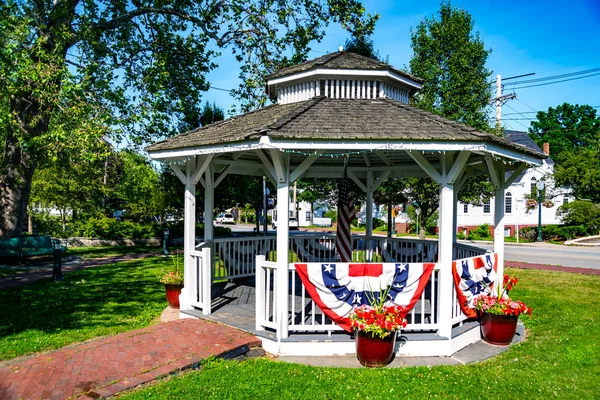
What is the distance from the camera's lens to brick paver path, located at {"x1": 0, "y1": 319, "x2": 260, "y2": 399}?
4824 mm

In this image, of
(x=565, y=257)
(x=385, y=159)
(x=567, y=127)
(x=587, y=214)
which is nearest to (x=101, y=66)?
(x=385, y=159)

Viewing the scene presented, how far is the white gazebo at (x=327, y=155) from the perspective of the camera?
243 inches

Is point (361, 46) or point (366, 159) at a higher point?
point (361, 46)

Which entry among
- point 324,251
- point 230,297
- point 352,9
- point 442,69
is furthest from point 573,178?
point 230,297

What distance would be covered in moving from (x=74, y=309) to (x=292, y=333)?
5393mm

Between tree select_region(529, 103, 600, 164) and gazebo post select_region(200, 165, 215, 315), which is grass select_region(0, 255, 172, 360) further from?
tree select_region(529, 103, 600, 164)

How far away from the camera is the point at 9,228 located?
1614 centimetres

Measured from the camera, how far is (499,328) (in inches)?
265

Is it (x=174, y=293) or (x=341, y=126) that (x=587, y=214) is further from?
(x=174, y=293)

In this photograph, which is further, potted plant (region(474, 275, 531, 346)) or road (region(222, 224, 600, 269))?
road (region(222, 224, 600, 269))

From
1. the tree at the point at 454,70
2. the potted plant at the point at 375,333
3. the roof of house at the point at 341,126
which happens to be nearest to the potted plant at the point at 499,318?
the potted plant at the point at 375,333

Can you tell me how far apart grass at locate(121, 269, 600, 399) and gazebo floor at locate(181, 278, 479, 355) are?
20.6 inches

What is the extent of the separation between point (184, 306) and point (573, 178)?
33.1 meters

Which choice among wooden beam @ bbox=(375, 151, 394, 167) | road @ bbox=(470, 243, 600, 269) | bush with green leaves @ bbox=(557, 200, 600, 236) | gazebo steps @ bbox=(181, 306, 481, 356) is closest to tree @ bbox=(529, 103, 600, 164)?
bush with green leaves @ bbox=(557, 200, 600, 236)
